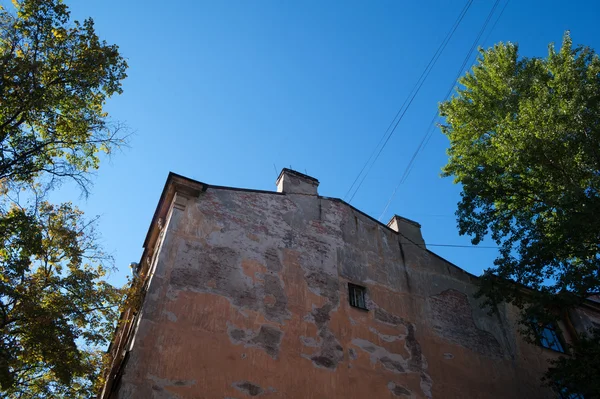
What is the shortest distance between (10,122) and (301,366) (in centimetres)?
815

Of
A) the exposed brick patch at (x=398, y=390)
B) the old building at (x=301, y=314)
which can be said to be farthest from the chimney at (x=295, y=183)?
the exposed brick patch at (x=398, y=390)

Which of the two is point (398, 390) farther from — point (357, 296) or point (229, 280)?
point (229, 280)

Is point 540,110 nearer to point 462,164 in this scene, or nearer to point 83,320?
point 462,164

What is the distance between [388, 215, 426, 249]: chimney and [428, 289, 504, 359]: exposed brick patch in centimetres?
188

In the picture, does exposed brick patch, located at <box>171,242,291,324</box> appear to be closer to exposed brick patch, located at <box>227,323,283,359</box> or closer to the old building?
the old building

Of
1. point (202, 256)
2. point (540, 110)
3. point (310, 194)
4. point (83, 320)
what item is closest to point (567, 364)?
point (540, 110)

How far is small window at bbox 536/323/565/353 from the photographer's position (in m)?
15.7

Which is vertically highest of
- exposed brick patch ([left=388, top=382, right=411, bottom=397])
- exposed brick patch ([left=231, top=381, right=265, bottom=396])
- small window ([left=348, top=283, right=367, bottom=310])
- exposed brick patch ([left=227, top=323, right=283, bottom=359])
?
A: small window ([left=348, top=283, right=367, bottom=310])

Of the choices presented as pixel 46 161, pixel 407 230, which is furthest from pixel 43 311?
pixel 407 230

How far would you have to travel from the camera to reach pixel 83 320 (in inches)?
458

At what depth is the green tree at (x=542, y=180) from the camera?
12258 mm

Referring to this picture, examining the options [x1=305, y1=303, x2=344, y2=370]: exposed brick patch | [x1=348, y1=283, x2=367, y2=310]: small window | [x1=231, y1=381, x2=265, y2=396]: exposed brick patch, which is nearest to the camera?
[x1=231, y1=381, x2=265, y2=396]: exposed brick patch

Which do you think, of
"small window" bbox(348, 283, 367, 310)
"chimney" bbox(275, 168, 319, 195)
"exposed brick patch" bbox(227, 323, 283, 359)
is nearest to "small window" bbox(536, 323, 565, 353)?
"small window" bbox(348, 283, 367, 310)

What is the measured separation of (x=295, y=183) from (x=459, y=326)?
251 inches
